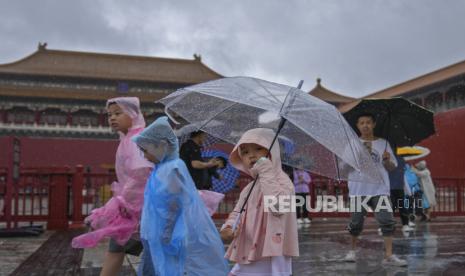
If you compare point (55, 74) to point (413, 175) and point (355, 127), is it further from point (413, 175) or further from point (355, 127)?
point (355, 127)

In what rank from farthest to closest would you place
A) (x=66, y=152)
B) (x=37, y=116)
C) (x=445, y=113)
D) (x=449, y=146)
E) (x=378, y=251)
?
(x=37, y=116)
(x=66, y=152)
(x=445, y=113)
(x=449, y=146)
(x=378, y=251)

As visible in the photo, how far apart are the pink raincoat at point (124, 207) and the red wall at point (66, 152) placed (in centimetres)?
2501

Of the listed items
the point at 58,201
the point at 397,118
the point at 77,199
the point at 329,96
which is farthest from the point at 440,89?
the point at 397,118

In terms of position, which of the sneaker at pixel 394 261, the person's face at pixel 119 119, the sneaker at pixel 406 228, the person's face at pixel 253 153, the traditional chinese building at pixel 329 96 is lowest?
the sneaker at pixel 394 261

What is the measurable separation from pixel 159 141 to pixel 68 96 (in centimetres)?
2705

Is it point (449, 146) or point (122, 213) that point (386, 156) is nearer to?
point (122, 213)

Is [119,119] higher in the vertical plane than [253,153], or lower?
higher

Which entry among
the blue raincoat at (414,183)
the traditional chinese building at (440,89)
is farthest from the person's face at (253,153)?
the traditional chinese building at (440,89)

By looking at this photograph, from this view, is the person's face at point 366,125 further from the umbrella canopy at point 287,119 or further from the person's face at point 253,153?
the person's face at point 253,153

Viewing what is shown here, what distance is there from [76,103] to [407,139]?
26.1 meters

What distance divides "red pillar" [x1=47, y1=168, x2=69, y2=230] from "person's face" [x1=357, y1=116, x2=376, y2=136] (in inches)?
219

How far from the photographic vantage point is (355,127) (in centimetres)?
522

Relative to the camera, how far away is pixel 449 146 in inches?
862

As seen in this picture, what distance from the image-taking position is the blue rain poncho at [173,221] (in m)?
2.84
